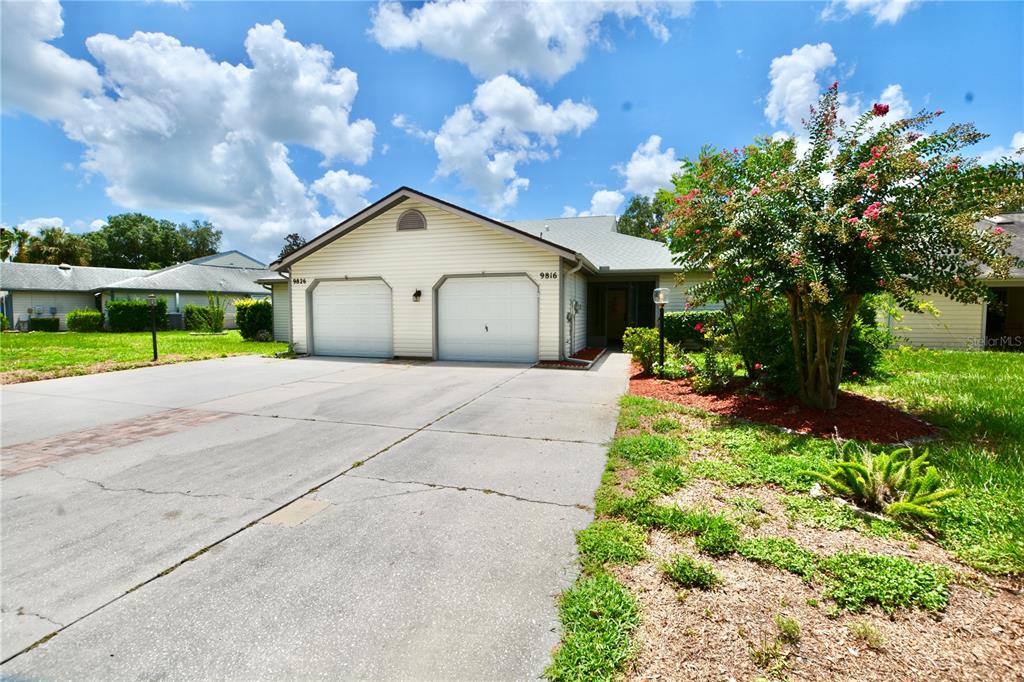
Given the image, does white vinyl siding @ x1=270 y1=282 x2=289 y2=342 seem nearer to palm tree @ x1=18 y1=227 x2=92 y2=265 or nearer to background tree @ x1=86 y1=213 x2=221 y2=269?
palm tree @ x1=18 y1=227 x2=92 y2=265

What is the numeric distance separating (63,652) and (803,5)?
11.6m

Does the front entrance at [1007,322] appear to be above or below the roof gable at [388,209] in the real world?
below

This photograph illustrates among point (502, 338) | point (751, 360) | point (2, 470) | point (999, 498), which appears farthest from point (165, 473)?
point (502, 338)

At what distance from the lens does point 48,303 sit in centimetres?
2784

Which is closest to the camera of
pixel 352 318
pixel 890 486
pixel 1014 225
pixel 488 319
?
pixel 890 486

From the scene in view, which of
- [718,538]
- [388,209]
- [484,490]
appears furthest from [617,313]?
[718,538]

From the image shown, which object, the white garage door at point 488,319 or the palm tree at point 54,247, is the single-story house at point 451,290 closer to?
the white garage door at point 488,319

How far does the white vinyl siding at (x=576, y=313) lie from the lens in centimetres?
1255

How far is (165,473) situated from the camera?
14.1 feet

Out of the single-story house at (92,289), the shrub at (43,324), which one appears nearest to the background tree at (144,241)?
the single-story house at (92,289)

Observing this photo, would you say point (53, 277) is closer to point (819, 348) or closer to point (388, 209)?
point (388, 209)

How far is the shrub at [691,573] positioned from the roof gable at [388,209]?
30.9ft

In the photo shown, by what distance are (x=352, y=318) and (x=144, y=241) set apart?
53652 millimetres

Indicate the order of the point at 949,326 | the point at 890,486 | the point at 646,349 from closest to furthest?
the point at 890,486 → the point at 646,349 → the point at 949,326
